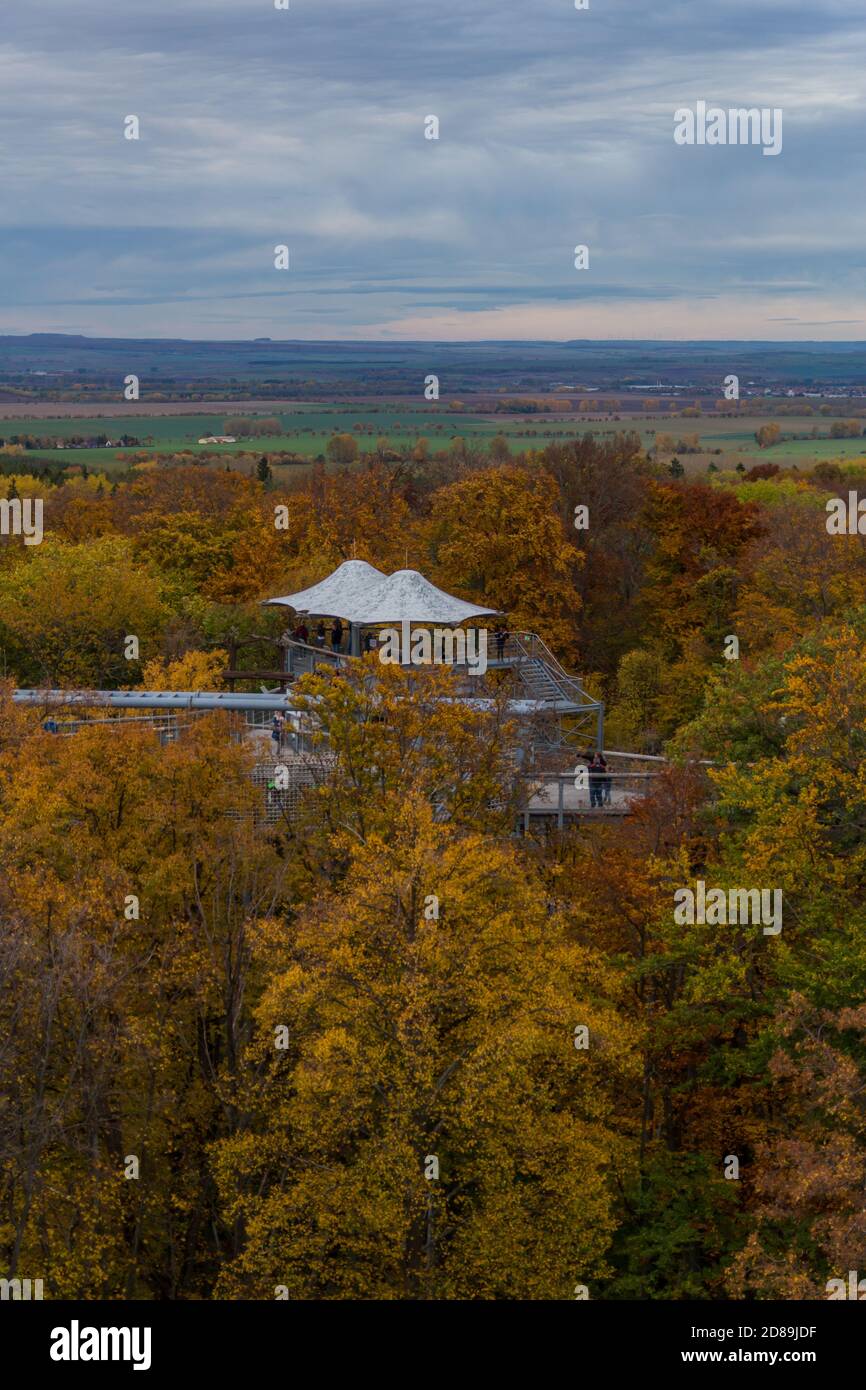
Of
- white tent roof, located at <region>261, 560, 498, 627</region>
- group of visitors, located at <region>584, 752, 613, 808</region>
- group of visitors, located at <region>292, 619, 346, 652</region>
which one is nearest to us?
group of visitors, located at <region>584, 752, 613, 808</region>

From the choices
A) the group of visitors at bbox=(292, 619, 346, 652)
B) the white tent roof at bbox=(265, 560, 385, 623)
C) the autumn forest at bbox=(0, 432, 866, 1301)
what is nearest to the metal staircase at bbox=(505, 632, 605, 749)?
the white tent roof at bbox=(265, 560, 385, 623)

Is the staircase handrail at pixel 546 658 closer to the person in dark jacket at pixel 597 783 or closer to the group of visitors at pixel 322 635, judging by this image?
the group of visitors at pixel 322 635

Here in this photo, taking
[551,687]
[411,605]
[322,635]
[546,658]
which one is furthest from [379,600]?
[551,687]

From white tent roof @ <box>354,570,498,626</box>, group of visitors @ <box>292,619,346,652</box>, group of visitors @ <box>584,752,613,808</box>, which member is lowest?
group of visitors @ <box>584,752,613,808</box>

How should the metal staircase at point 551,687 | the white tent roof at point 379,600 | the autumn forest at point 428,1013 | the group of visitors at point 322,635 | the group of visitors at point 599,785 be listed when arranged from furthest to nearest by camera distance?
the group of visitors at point 322,635, the white tent roof at point 379,600, the metal staircase at point 551,687, the group of visitors at point 599,785, the autumn forest at point 428,1013

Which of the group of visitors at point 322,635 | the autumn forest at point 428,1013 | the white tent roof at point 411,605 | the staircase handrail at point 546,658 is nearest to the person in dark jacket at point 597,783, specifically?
the autumn forest at point 428,1013

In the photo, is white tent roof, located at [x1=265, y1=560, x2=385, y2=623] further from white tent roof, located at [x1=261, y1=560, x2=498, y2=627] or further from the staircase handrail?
the staircase handrail

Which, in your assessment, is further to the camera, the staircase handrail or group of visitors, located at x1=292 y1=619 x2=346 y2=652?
group of visitors, located at x1=292 y1=619 x2=346 y2=652

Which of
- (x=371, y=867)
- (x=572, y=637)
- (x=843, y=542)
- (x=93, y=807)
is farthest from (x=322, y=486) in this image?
(x=371, y=867)
